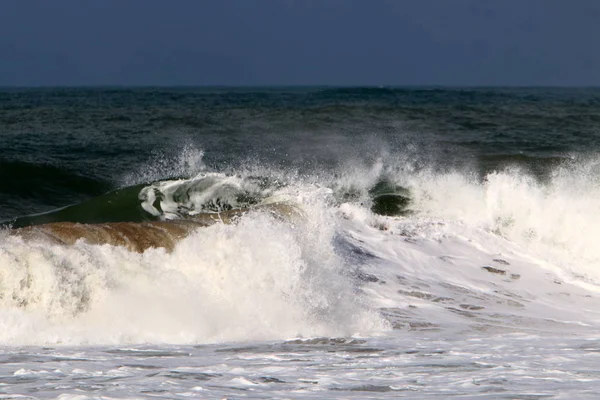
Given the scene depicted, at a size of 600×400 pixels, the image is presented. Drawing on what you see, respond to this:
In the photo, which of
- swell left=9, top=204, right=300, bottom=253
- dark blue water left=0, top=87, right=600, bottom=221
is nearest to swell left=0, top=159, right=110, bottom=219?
dark blue water left=0, top=87, right=600, bottom=221

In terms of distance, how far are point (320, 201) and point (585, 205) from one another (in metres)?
5.14

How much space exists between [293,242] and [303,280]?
577 mm

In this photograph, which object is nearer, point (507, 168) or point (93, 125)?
point (507, 168)

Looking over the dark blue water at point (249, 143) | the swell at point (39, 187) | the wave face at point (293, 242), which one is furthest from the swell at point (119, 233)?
the swell at point (39, 187)

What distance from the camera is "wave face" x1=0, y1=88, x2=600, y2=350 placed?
8.44 meters

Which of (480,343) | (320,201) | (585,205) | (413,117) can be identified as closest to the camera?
(480,343)

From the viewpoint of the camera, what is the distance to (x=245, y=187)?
51.2ft

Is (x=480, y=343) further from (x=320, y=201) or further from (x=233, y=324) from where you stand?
(x=320, y=201)

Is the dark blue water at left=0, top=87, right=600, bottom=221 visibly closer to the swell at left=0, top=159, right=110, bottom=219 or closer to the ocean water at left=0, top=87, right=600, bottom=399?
the swell at left=0, top=159, right=110, bottom=219

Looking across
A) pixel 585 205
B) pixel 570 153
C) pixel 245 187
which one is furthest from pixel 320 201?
pixel 570 153

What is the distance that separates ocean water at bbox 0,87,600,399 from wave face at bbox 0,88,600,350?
30 mm

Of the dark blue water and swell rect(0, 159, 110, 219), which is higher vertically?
the dark blue water

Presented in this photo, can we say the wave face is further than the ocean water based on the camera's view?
Yes

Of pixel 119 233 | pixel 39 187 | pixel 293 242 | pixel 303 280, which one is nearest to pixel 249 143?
pixel 39 187
